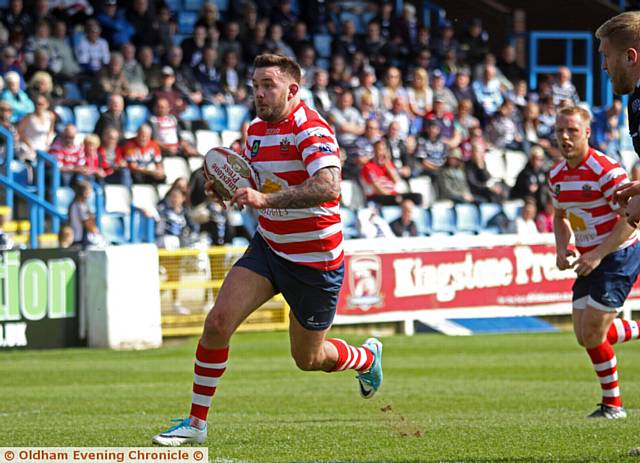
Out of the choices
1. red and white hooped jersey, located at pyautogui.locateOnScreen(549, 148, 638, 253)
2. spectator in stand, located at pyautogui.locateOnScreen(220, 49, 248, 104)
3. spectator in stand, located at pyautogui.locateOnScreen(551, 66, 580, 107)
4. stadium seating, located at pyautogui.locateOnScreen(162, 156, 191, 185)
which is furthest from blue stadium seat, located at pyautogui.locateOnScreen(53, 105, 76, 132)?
red and white hooped jersey, located at pyautogui.locateOnScreen(549, 148, 638, 253)

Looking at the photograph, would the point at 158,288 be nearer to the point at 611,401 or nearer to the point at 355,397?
the point at 355,397

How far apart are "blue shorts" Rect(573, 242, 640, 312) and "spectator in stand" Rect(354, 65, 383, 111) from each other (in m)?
12.4

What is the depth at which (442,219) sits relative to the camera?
21.1 metres

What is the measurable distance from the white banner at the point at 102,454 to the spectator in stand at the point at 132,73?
13.3m

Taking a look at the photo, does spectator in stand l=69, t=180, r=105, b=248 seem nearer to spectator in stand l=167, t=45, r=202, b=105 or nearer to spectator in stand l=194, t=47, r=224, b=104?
spectator in stand l=167, t=45, r=202, b=105

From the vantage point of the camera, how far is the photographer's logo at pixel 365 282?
18.2 m

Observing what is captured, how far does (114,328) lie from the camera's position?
16047 mm

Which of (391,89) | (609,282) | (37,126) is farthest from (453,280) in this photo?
(609,282)

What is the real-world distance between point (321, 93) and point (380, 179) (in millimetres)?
1986

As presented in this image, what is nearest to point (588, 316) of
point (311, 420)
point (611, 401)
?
point (611, 401)

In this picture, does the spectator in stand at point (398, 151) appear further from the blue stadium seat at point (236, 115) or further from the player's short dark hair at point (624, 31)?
the player's short dark hair at point (624, 31)

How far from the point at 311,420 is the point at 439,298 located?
9827mm

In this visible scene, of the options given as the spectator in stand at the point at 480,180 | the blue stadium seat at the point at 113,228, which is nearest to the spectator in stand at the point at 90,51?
the blue stadium seat at the point at 113,228

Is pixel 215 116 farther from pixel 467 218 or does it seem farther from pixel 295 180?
pixel 295 180
